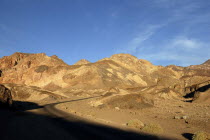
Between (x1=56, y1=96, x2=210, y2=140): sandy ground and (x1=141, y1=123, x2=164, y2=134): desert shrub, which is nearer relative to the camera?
(x1=141, y1=123, x2=164, y2=134): desert shrub

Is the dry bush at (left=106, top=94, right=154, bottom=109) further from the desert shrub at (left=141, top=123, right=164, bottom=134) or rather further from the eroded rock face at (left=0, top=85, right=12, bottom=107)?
the desert shrub at (left=141, top=123, right=164, bottom=134)

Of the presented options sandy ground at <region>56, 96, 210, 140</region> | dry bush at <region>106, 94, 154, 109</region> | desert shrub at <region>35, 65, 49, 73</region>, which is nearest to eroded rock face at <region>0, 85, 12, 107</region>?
sandy ground at <region>56, 96, 210, 140</region>

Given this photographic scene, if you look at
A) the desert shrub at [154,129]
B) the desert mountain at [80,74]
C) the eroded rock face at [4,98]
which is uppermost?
the desert mountain at [80,74]

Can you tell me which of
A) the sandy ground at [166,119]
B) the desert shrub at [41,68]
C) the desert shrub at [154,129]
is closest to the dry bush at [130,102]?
the sandy ground at [166,119]

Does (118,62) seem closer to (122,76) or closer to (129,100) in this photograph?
(122,76)

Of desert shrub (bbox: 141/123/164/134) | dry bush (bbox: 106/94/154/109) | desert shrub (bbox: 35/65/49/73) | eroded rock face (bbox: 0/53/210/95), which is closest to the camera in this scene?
desert shrub (bbox: 141/123/164/134)

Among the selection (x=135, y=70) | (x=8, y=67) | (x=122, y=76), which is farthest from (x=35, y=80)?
(x=135, y=70)

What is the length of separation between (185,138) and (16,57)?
165 metres

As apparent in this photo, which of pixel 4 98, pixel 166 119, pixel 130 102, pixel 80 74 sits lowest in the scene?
pixel 166 119

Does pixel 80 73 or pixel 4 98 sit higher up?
pixel 80 73

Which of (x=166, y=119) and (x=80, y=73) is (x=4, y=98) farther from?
(x=80, y=73)

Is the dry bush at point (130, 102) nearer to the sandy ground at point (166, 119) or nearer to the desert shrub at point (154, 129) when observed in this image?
the sandy ground at point (166, 119)

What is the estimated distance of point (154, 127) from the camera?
12.7 m

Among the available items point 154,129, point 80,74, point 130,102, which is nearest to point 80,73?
point 80,74
